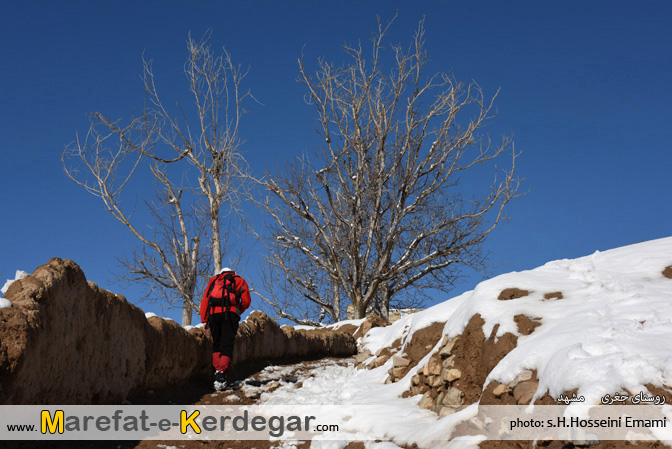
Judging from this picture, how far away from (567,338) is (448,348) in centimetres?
131

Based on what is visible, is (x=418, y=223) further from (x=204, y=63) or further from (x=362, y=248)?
(x=204, y=63)

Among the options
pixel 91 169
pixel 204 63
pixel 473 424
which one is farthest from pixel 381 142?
pixel 473 424

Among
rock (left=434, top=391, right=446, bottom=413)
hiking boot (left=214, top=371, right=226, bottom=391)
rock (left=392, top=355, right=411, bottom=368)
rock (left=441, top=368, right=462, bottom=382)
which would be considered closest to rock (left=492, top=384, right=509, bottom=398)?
rock (left=441, top=368, right=462, bottom=382)

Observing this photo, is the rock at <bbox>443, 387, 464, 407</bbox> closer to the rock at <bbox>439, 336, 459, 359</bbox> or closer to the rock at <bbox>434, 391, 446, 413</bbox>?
the rock at <bbox>434, 391, 446, 413</bbox>

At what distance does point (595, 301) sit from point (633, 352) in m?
1.05

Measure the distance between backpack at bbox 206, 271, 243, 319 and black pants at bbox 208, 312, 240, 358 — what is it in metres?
0.09

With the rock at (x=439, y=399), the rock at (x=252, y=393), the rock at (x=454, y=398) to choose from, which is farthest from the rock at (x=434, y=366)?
the rock at (x=252, y=393)

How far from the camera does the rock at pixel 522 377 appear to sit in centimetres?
315

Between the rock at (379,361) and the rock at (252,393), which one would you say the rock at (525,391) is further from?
the rock at (379,361)

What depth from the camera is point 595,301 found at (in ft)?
12.3

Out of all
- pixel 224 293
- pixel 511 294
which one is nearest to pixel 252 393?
pixel 224 293

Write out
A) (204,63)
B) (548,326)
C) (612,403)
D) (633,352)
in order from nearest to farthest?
(612,403), (633,352), (548,326), (204,63)

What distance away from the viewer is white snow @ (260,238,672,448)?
8.86ft

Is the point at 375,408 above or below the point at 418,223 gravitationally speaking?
below
